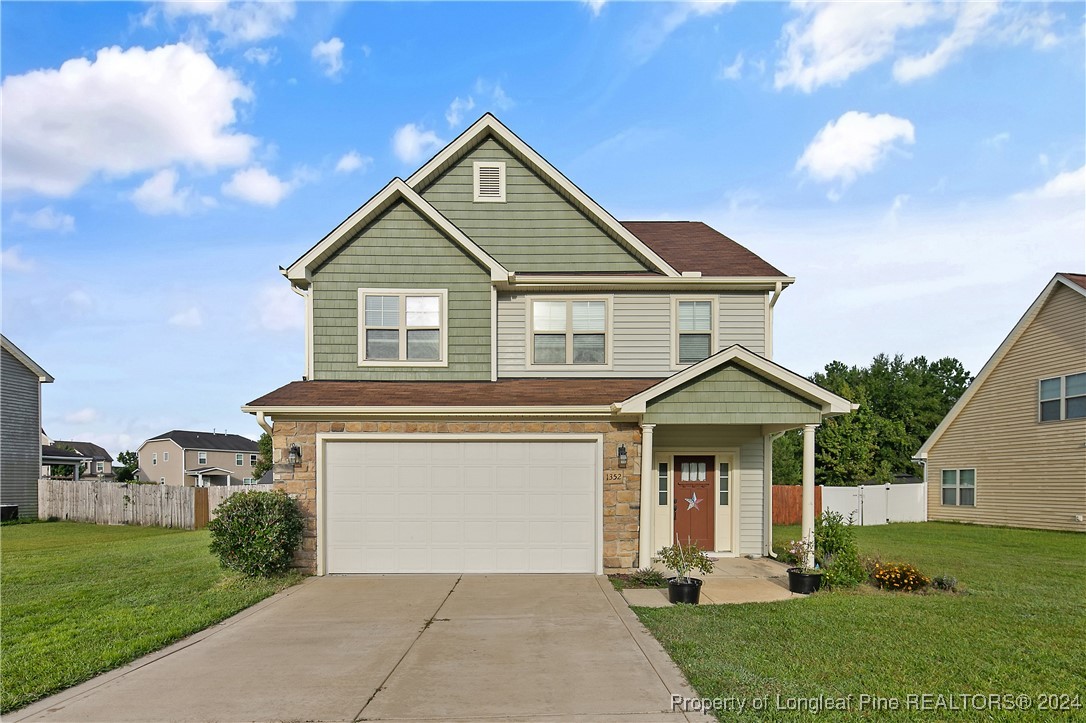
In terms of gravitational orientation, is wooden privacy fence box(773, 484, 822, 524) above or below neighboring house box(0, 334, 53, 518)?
below

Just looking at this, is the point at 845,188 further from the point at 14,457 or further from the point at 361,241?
the point at 14,457

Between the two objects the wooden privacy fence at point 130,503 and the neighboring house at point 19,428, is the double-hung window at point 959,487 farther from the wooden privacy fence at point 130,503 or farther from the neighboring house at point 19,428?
the neighboring house at point 19,428

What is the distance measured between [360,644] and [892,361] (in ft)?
170

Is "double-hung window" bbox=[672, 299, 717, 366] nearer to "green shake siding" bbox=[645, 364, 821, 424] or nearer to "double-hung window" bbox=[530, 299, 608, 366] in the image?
"double-hung window" bbox=[530, 299, 608, 366]

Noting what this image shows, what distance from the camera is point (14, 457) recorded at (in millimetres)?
24266

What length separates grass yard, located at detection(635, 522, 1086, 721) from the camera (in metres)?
5.79

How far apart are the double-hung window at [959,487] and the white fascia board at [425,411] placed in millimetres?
17345

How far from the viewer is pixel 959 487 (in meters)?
23.0

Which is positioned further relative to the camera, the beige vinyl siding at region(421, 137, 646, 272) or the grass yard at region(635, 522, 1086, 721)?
the beige vinyl siding at region(421, 137, 646, 272)

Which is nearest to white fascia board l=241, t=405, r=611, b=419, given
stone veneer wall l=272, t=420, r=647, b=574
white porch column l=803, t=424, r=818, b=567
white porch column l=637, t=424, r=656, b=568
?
stone veneer wall l=272, t=420, r=647, b=574

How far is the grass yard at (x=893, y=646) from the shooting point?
19.0 feet

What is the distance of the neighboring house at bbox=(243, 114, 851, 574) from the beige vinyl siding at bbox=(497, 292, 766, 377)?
40mm

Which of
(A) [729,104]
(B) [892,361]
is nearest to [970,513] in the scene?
(A) [729,104]

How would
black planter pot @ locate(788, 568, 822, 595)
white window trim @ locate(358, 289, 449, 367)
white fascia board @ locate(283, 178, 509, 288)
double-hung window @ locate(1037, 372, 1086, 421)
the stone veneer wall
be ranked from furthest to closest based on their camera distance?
double-hung window @ locate(1037, 372, 1086, 421) < white window trim @ locate(358, 289, 449, 367) < white fascia board @ locate(283, 178, 509, 288) < the stone veneer wall < black planter pot @ locate(788, 568, 822, 595)
